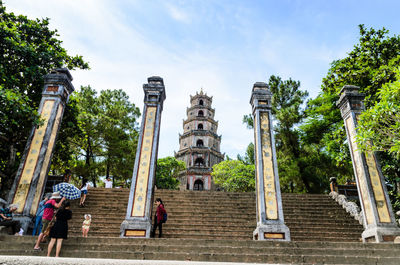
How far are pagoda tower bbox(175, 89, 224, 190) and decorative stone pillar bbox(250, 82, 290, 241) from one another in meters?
20.0

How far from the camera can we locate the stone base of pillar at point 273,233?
6072 millimetres

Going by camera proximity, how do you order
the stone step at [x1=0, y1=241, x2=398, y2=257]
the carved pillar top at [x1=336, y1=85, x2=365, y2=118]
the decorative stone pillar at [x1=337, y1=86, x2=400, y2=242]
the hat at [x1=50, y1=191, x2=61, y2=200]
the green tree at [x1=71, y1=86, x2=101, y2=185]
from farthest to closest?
the green tree at [x1=71, y1=86, x2=101, y2=185] < the carved pillar top at [x1=336, y1=85, x2=365, y2=118] < the decorative stone pillar at [x1=337, y1=86, x2=400, y2=242] < the hat at [x1=50, y1=191, x2=61, y2=200] < the stone step at [x1=0, y1=241, x2=398, y2=257]

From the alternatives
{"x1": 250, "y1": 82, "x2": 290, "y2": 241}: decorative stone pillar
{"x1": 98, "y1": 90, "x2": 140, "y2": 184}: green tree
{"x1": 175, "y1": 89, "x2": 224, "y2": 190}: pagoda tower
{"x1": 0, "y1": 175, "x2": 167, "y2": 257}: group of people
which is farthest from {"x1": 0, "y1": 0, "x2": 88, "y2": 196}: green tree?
{"x1": 175, "y1": 89, "x2": 224, "y2": 190}: pagoda tower

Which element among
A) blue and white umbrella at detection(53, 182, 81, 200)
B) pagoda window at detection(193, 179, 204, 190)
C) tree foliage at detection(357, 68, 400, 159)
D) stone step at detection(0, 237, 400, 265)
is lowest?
stone step at detection(0, 237, 400, 265)

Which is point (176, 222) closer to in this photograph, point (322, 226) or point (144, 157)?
point (144, 157)

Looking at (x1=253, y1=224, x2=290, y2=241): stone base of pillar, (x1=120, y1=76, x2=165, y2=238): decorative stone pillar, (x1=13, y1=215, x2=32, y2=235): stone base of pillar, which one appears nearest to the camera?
(x1=13, y1=215, x2=32, y2=235): stone base of pillar

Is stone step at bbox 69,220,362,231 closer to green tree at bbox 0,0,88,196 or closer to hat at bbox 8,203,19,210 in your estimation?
hat at bbox 8,203,19,210

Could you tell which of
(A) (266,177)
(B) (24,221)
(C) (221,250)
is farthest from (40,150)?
(A) (266,177)

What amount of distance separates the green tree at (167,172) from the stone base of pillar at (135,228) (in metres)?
17.1

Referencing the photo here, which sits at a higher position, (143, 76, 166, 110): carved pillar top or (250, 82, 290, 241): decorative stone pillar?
(143, 76, 166, 110): carved pillar top

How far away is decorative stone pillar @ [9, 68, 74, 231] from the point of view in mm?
6008

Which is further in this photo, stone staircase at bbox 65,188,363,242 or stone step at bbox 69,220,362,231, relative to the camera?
stone step at bbox 69,220,362,231

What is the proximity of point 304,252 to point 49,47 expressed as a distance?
934 cm

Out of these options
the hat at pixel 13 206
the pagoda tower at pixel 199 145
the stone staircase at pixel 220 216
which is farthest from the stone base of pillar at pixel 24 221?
the pagoda tower at pixel 199 145
